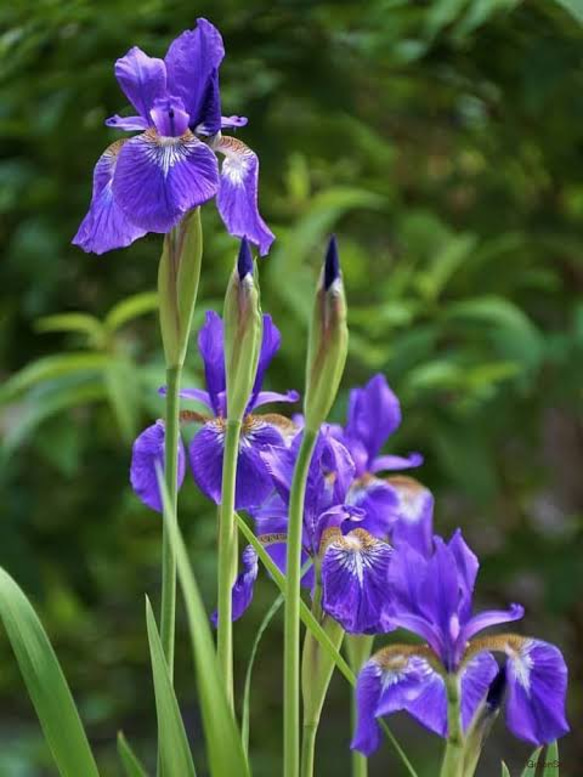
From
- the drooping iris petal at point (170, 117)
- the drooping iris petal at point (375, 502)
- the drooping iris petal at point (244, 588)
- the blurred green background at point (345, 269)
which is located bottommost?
the blurred green background at point (345, 269)

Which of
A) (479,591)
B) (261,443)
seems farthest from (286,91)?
(261,443)

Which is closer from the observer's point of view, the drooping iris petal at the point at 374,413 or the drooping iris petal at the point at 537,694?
the drooping iris petal at the point at 537,694

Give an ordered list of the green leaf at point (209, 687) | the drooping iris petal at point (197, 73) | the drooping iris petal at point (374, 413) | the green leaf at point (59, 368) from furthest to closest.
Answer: the green leaf at point (59, 368) → the drooping iris petal at point (374, 413) → the drooping iris petal at point (197, 73) → the green leaf at point (209, 687)

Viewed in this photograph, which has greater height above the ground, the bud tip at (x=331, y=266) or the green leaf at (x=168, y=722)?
the bud tip at (x=331, y=266)

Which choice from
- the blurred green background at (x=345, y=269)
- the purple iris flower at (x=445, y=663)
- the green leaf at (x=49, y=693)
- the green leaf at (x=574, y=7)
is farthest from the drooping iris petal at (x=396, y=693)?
the blurred green background at (x=345, y=269)

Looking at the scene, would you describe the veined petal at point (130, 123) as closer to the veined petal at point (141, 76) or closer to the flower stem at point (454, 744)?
the veined petal at point (141, 76)

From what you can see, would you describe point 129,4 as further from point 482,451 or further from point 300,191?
point 482,451

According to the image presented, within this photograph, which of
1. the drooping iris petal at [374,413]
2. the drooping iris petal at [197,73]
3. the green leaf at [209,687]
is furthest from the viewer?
the drooping iris petal at [374,413]
